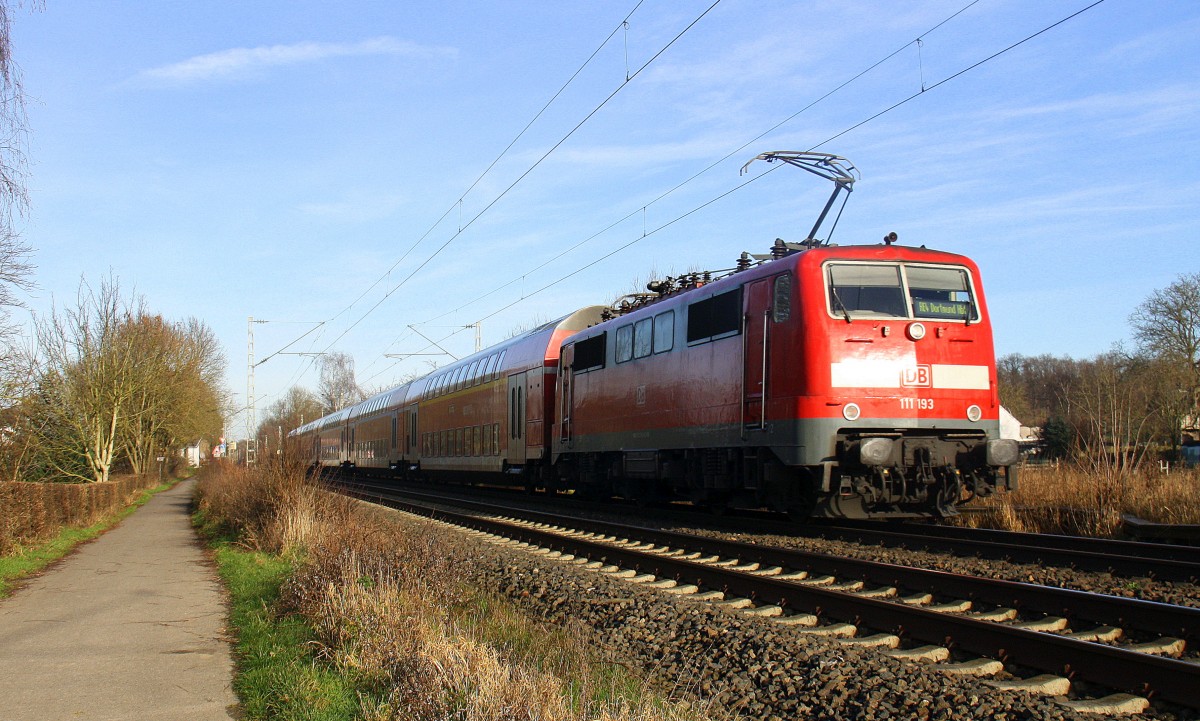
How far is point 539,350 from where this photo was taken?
21.3 meters

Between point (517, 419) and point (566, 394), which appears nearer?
point (566, 394)

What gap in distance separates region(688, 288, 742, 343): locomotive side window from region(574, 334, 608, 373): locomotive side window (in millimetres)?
3680

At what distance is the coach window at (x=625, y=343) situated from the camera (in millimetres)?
16094

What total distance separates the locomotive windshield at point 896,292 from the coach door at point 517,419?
11.6 m

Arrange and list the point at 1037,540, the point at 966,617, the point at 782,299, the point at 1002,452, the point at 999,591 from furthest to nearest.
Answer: the point at 782,299
the point at 1002,452
the point at 1037,540
the point at 999,591
the point at 966,617

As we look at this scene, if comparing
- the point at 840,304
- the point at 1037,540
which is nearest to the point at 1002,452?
the point at 1037,540

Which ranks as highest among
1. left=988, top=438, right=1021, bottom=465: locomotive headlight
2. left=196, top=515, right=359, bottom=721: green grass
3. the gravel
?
left=988, top=438, right=1021, bottom=465: locomotive headlight

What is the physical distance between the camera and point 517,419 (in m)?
22.3

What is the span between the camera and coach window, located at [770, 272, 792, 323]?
37.2 ft

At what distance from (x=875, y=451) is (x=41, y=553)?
1255cm

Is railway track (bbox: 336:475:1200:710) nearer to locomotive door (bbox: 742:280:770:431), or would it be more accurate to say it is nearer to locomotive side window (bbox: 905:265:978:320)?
locomotive door (bbox: 742:280:770:431)

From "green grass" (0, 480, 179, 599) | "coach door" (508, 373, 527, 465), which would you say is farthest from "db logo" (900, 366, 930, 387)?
"coach door" (508, 373, 527, 465)

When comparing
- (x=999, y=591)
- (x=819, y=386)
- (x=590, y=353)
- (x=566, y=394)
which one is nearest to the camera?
(x=999, y=591)

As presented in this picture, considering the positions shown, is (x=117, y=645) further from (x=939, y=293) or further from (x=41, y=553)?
(x=939, y=293)
